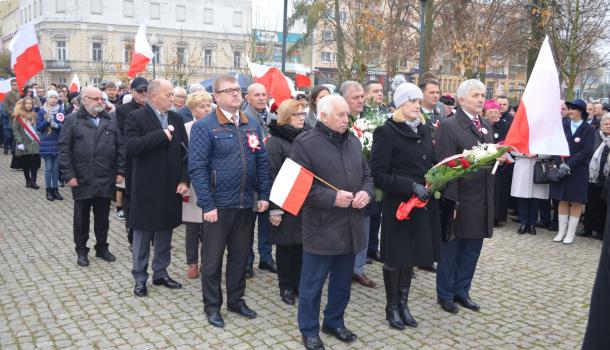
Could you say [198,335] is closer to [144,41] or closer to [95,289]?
[95,289]

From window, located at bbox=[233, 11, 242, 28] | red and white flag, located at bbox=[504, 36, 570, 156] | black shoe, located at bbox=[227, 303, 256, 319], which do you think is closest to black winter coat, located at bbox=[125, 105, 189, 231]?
black shoe, located at bbox=[227, 303, 256, 319]

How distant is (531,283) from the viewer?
21.7 ft

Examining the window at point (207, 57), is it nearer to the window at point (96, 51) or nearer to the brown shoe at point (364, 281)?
the window at point (96, 51)

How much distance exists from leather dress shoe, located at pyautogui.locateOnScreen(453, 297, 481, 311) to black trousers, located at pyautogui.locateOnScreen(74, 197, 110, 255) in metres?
4.38

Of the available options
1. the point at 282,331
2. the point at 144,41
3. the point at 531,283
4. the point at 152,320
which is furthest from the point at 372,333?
the point at 144,41

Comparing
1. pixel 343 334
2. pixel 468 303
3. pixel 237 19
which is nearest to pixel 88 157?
pixel 343 334

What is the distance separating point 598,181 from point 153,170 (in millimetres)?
6980

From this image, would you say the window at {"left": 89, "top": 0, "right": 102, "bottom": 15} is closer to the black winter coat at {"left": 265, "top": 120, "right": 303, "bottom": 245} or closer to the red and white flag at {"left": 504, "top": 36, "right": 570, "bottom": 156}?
the black winter coat at {"left": 265, "top": 120, "right": 303, "bottom": 245}

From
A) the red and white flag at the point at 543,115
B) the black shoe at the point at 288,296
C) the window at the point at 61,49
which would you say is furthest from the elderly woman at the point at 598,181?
the window at the point at 61,49

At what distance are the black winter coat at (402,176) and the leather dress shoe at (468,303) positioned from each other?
1029 millimetres

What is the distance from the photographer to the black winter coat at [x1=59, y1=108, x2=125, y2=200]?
6750 mm

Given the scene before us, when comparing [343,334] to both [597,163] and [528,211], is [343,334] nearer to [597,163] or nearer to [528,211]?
[528,211]

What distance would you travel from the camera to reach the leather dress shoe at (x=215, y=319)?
5.07 metres

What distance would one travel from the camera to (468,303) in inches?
225
